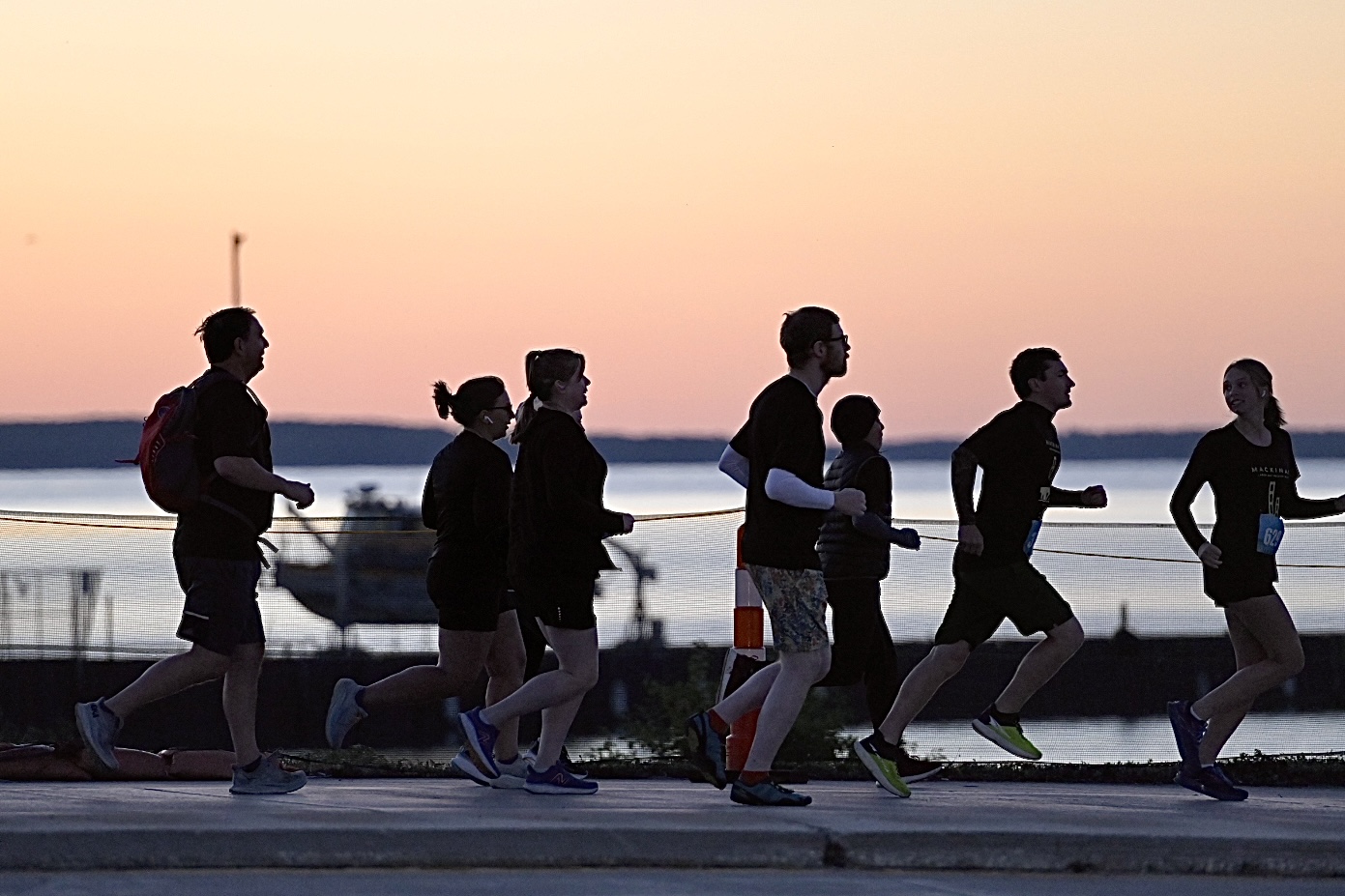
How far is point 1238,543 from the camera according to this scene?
9133 millimetres

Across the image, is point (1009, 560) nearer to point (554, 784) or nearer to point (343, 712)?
point (554, 784)

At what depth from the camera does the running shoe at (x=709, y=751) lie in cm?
864

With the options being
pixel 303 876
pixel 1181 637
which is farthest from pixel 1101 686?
pixel 303 876

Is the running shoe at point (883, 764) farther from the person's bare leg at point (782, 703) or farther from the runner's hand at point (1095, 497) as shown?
the runner's hand at point (1095, 497)

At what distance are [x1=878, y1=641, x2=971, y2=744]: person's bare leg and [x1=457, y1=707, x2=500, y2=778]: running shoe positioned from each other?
1677mm

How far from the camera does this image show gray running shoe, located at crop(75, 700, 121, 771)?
8.27 metres

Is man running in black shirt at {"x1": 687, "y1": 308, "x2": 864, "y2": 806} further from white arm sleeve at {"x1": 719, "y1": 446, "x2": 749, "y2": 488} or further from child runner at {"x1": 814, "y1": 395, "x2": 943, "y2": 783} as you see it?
child runner at {"x1": 814, "y1": 395, "x2": 943, "y2": 783}

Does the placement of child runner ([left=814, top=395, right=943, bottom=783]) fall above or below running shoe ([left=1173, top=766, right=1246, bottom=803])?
above

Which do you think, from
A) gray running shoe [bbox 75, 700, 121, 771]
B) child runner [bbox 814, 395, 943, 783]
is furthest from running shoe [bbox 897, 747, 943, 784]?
gray running shoe [bbox 75, 700, 121, 771]

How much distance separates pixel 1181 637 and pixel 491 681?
721 cm

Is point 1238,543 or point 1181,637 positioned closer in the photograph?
point 1238,543

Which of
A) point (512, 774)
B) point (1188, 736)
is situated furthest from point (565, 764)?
point (1188, 736)

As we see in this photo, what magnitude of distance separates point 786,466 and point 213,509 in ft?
7.24

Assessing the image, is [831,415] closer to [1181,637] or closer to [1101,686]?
[1101,686]
